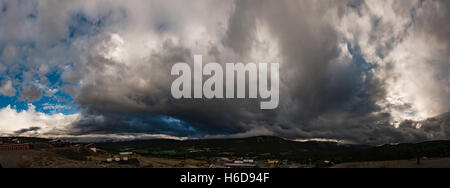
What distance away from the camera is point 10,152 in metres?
120

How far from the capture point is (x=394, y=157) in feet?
599
